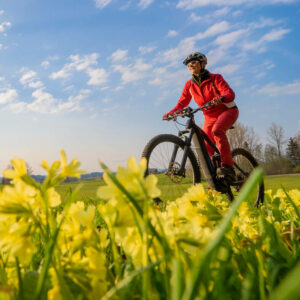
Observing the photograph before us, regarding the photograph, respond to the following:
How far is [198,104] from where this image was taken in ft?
15.9

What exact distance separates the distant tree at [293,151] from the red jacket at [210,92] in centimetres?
5220

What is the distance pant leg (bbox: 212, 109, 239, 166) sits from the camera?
13.7 ft

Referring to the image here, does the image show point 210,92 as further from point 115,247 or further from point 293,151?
point 293,151

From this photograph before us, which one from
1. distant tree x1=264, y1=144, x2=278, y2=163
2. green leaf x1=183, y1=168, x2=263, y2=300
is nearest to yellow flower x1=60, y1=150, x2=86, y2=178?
green leaf x1=183, y1=168, x2=263, y2=300

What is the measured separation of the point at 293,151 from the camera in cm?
5478

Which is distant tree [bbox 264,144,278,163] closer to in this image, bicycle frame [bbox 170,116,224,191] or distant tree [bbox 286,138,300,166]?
distant tree [bbox 286,138,300,166]

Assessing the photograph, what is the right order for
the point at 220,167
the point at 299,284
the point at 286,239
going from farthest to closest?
1. the point at 220,167
2. the point at 286,239
3. the point at 299,284

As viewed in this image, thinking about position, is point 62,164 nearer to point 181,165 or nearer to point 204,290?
point 204,290

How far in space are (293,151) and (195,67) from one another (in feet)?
184

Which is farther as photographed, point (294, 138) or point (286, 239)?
point (294, 138)

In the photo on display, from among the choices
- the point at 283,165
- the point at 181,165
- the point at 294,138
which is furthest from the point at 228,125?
the point at 294,138

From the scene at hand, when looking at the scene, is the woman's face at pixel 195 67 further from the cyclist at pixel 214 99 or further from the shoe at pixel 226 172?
the shoe at pixel 226 172

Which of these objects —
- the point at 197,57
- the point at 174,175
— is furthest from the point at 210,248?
the point at 197,57

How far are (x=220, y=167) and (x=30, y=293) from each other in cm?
420
